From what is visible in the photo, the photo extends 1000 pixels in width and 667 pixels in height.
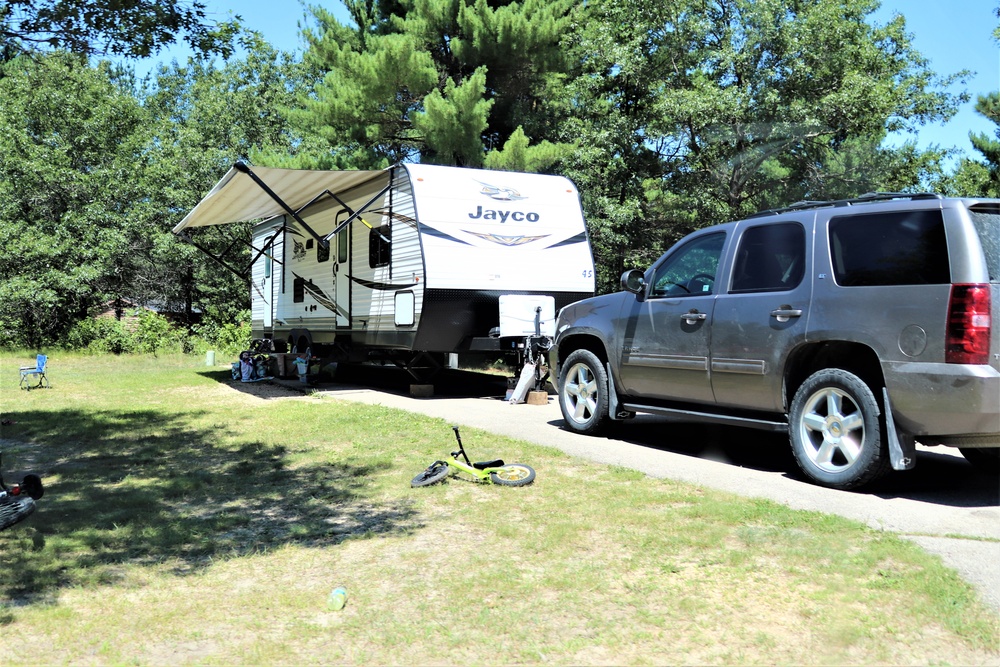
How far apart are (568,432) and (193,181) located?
2048 cm

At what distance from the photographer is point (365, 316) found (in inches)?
509

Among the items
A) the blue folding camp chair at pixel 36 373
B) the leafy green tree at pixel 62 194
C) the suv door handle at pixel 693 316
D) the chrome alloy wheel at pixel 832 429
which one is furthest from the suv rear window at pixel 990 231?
the leafy green tree at pixel 62 194

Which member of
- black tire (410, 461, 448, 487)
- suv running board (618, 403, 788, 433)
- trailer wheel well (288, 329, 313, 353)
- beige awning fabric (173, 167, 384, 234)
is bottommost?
black tire (410, 461, 448, 487)

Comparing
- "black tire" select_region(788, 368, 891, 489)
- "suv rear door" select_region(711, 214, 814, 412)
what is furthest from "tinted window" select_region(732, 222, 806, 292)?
"black tire" select_region(788, 368, 891, 489)

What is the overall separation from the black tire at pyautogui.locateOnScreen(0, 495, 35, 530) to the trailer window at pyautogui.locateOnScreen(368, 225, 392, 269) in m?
7.46

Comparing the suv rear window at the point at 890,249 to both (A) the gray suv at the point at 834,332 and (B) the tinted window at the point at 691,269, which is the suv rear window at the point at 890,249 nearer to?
(A) the gray suv at the point at 834,332

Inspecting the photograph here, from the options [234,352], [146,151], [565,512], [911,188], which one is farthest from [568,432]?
[146,151]

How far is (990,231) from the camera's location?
17.3 ft

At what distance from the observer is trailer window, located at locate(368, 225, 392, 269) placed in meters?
12.3

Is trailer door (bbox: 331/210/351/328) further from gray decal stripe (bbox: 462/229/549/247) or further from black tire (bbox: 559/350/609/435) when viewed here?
black tire (bbox: 559/350/609/435)

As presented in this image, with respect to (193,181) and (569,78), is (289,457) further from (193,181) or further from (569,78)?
(193,181)

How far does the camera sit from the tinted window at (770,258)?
20.6ft

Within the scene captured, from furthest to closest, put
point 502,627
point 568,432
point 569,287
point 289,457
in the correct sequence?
point 569,287, point 568,432, point 289,457, point 502,627

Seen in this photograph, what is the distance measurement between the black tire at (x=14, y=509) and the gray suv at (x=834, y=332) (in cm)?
484
